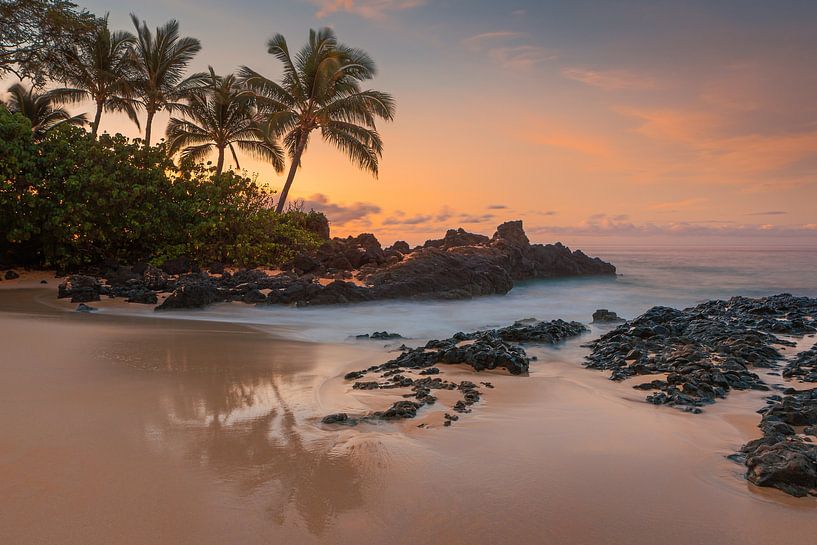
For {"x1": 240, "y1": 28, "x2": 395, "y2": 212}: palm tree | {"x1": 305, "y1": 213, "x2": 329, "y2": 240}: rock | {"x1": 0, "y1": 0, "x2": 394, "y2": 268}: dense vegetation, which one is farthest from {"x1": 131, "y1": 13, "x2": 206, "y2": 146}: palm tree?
{"x1": 305, "y1": 213, "x2": 329, "y2": 240}: rock

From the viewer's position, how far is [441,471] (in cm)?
283

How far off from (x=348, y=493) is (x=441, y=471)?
0.54 meters

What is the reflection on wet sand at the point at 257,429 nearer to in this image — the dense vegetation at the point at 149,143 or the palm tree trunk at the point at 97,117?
the dense vegetation at the point at 149,143

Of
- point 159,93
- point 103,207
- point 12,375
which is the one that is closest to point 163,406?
A: point 12,375

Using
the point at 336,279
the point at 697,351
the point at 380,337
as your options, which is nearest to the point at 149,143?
the point at 336,279

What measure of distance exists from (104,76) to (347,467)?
32.3 metres

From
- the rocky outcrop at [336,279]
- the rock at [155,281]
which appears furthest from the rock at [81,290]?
the rock at [155,281]

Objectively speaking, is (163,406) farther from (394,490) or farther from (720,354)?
(720,354)

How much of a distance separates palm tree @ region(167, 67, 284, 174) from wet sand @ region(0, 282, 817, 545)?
87.7 ft

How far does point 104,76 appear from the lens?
28.7 m

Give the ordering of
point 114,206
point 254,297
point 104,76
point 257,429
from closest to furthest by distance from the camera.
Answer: point 257,429, point 254,297, point 114,206, point 104,76

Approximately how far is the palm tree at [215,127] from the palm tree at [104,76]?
3326mm

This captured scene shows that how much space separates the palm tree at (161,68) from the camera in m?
29.6

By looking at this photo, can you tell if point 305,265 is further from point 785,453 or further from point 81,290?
point 785,453
